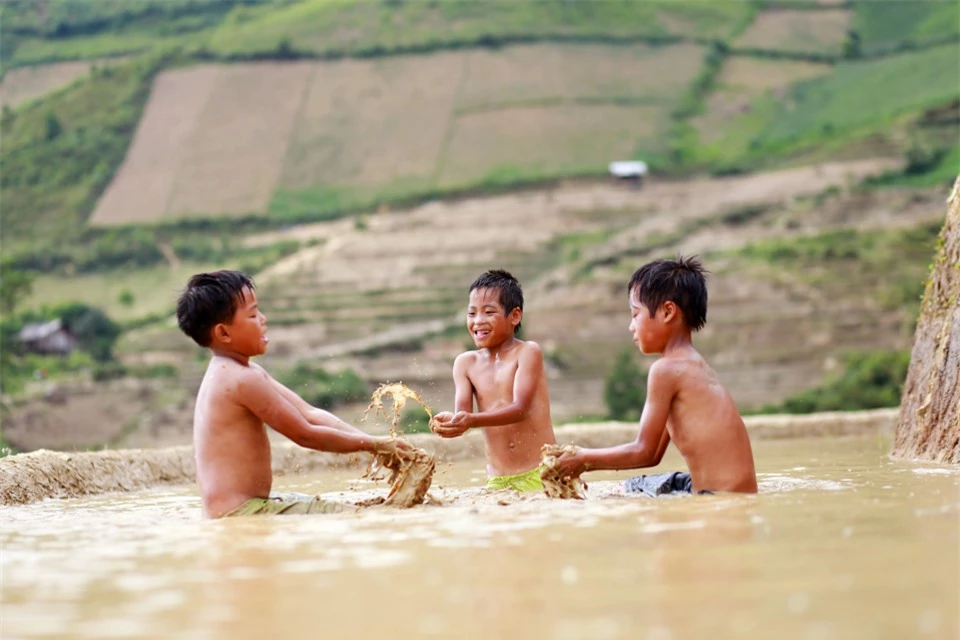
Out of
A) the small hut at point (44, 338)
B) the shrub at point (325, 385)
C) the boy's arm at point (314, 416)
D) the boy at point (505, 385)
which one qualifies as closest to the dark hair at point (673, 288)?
the boy at point (505, 385)

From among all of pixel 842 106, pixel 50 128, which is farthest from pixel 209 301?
pixel 50 128

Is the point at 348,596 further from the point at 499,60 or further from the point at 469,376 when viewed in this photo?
the point at 499,60

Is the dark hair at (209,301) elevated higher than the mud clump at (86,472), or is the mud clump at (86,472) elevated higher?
the dark hair at (209,301)

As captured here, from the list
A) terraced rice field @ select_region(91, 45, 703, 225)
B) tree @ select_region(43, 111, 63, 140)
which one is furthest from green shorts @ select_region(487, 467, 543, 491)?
tree @ select_region(43, 111, 63, 140)

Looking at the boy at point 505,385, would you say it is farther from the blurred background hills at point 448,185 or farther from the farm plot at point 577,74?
the farm plot at point 577,74

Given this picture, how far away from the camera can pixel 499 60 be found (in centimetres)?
5391

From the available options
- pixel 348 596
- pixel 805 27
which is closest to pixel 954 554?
pixel 348 596

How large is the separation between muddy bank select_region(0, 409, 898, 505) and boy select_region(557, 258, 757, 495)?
1.13m

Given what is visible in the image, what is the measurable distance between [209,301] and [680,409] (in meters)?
1.75

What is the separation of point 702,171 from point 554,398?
1761 centimetres

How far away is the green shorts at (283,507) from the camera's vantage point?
4.67 m

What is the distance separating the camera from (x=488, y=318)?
600 centimetres

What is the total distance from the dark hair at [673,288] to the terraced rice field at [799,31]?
52098mm

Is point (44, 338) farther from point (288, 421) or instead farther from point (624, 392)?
point (288, 421)
